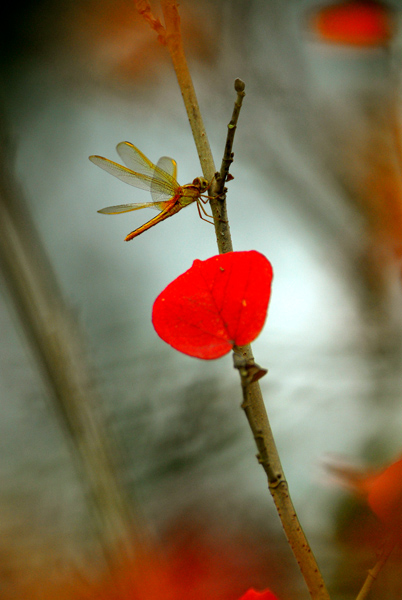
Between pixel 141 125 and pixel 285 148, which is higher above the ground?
pixel 141 125

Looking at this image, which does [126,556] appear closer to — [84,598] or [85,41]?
[84,598]

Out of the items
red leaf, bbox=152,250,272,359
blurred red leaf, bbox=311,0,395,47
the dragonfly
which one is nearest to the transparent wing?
the dragonfly

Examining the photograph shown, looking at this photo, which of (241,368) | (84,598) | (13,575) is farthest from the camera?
(13,575)

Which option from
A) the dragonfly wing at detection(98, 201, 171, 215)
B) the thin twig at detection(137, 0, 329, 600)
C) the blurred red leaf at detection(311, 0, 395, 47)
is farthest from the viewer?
the blurred red leaf at detection(311, 0, 395, 47)

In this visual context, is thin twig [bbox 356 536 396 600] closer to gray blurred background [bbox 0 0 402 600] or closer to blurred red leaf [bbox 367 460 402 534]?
blurred red leaf [bbox 367 460 402 534]

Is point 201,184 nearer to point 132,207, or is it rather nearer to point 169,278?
point 132,207

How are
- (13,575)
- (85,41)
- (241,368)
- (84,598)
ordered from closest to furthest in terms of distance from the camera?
1. (241,368)
2. (84,598)
3. (13,575)
4. (85,41)

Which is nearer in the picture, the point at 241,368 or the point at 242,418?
the point at 241,368

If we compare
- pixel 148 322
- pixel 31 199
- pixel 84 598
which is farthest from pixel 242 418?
pixel 31 199

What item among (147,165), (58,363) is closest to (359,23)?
(147,165)
